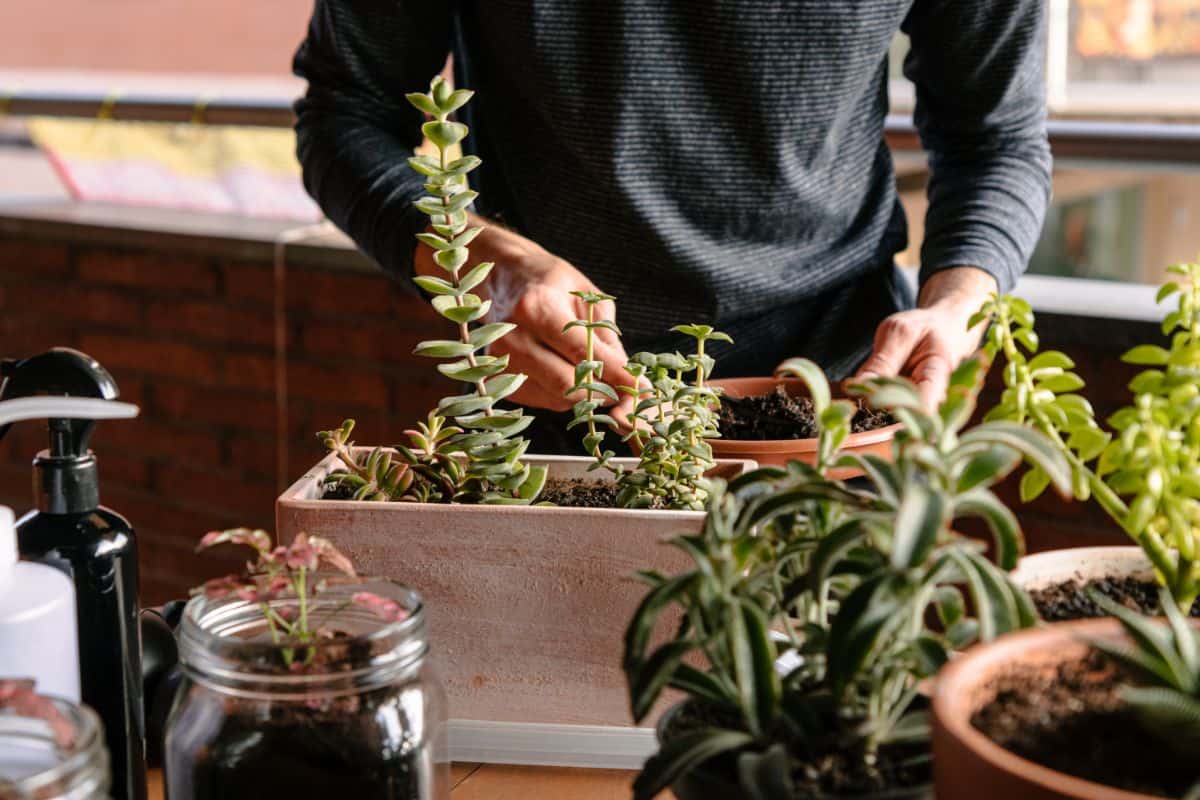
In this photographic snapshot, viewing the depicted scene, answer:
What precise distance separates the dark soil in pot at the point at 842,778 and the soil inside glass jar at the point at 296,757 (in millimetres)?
161

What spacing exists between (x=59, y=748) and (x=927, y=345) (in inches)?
36.0

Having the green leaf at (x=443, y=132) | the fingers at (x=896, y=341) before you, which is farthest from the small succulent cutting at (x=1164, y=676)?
the fingers at (x=896, y=341)

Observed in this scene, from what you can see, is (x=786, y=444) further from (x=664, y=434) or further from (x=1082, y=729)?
(x=1082, y=729)

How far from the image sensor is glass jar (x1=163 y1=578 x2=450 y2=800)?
0.67 meters

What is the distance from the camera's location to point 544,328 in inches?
46.3

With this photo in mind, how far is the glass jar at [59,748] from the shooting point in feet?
1.80

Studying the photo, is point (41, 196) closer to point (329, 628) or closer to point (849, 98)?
point (849, 98)

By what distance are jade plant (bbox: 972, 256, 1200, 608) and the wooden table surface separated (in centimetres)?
32

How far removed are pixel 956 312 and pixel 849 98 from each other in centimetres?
32

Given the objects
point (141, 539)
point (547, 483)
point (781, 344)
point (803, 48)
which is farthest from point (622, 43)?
point (141, 539)

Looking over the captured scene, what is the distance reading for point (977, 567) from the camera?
59cm

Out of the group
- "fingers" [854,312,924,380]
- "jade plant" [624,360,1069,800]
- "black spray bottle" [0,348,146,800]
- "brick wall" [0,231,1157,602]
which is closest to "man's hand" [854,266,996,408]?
"fingers" [854,312,924,380]

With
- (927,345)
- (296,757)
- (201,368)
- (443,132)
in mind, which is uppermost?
(443,132)

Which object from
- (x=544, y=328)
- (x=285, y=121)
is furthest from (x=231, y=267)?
(x=544, y=328)
